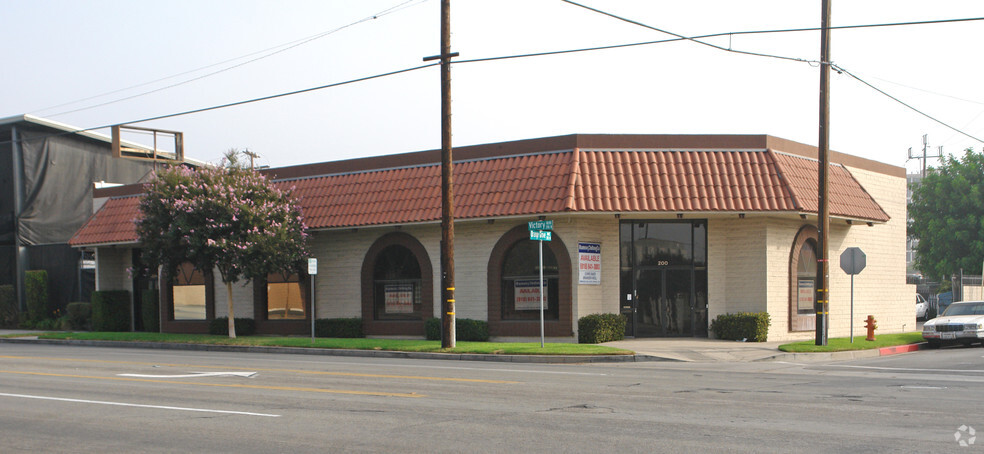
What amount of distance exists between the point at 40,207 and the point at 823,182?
3301 centimetres

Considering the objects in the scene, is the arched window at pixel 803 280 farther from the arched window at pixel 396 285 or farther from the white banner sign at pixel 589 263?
the arched window at pixel 396 285

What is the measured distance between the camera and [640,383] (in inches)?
569

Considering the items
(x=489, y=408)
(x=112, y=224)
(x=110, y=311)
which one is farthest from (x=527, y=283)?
(x=110, y=311)

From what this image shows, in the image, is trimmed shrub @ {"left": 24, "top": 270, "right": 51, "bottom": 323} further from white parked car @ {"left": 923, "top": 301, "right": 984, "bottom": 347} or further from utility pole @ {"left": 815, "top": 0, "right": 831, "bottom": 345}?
white parked car @ {"left": 923, "top": 301, "right": 984, "bottom": 347}

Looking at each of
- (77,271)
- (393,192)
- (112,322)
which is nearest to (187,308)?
(112,322)

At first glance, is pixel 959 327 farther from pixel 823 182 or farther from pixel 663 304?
pixel 663 304

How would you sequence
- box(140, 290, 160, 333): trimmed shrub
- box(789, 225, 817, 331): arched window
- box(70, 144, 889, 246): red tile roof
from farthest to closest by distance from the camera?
box(140, 290, 160, 333): trimmed shrub, box(789, 225, 817, 331): arched window, box(70, 144, 889, 246): red tile roof

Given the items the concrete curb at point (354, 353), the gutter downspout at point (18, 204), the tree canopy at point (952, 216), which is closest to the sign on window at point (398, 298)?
the concrete curb at point (354, 353)

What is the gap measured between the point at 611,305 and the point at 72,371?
13938 mm

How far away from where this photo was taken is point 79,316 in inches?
1393

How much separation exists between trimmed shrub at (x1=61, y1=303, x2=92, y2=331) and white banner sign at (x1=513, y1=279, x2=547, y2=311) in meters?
19.4

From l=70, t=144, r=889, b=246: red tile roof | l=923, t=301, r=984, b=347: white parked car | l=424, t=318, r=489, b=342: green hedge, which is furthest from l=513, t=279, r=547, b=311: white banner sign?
l=923, t=301, r=984, b=347: white parked car

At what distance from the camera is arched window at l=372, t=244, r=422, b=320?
2773 cm

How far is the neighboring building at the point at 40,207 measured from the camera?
37688 mm
